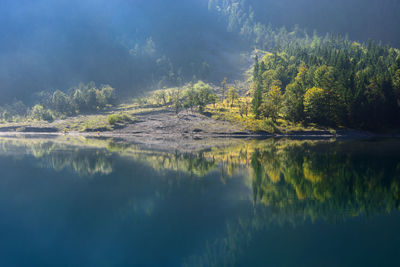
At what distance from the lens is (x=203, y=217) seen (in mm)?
22047

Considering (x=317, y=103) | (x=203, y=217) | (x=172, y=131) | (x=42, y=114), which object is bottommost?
(x=203, y=217)

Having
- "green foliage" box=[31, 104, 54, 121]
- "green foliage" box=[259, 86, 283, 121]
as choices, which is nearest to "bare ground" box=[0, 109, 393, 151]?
"green foliage" box=[31, 104, 54, 121]

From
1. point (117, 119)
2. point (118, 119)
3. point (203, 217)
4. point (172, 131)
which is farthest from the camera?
point (118, 119)

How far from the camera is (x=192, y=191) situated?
97.3ft

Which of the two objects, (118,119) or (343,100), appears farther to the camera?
(118,119)

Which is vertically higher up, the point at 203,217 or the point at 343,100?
the point at 343,100

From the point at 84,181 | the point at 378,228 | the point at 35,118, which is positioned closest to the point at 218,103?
the point at 35,118

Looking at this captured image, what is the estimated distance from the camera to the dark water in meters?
16.8

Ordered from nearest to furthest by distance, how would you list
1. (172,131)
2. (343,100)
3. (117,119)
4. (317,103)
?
(343,100) < (317,103) < (172,131) < (117,119)

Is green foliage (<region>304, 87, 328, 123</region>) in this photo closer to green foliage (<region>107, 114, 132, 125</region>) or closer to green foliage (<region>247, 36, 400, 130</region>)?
green foliage (<region>247, 36, 400, 130</region>)

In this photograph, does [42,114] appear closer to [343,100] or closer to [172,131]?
[172,131]

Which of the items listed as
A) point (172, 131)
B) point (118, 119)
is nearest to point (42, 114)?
point (118, 119)

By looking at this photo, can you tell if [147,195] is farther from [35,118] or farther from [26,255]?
[35,118]

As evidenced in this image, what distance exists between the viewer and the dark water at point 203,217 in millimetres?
16750
